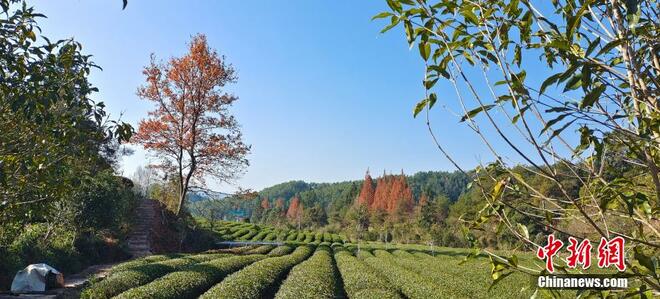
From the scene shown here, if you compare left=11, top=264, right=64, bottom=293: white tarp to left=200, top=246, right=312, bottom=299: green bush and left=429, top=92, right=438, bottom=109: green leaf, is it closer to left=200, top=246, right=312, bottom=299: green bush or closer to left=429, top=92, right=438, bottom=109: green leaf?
left=200, top=246, right=312, bottom=299: green bush

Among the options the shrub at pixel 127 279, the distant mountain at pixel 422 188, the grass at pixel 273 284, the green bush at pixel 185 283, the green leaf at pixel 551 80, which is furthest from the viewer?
the distant mountain at pixel 422 188

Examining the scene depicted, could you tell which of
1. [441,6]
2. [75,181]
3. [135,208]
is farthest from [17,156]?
[135,208]

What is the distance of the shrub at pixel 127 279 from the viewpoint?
33.6 ft

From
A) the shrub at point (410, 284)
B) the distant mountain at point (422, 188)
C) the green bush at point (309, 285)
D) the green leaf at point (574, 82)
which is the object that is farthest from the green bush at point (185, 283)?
the distant mountain at point (422, 188)

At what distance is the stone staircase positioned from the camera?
20.5 metres

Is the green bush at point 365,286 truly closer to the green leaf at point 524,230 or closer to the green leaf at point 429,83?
the green leaf at point 524,230

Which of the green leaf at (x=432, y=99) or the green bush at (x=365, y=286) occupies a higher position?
the green leaf at (x=432, y=99)

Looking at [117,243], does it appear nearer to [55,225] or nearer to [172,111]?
[55,225]

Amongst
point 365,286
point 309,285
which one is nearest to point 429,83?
point 309,285

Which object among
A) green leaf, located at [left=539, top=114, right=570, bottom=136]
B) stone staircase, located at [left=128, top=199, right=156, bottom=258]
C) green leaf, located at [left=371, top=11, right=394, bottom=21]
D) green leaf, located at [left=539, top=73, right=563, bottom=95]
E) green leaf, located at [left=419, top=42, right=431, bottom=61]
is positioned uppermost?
green leaf, located at [left=371, top=11, right=394, bottom=21]

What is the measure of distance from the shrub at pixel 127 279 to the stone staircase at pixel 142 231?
6.77 meters

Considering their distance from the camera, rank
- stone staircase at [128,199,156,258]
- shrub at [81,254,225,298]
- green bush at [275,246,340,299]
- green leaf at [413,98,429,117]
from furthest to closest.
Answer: stone staircase at [128,199,156,258] < green bush at [275,246,340,299] < shrub at [81,254,225,298] < green leaf at [413,98,429,117]

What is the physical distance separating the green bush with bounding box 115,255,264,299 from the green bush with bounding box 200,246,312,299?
0.64 metres

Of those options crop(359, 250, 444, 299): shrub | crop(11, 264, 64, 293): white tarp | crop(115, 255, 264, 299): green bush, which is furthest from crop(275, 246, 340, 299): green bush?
crop(11, 264, 64, 293): white tarp
